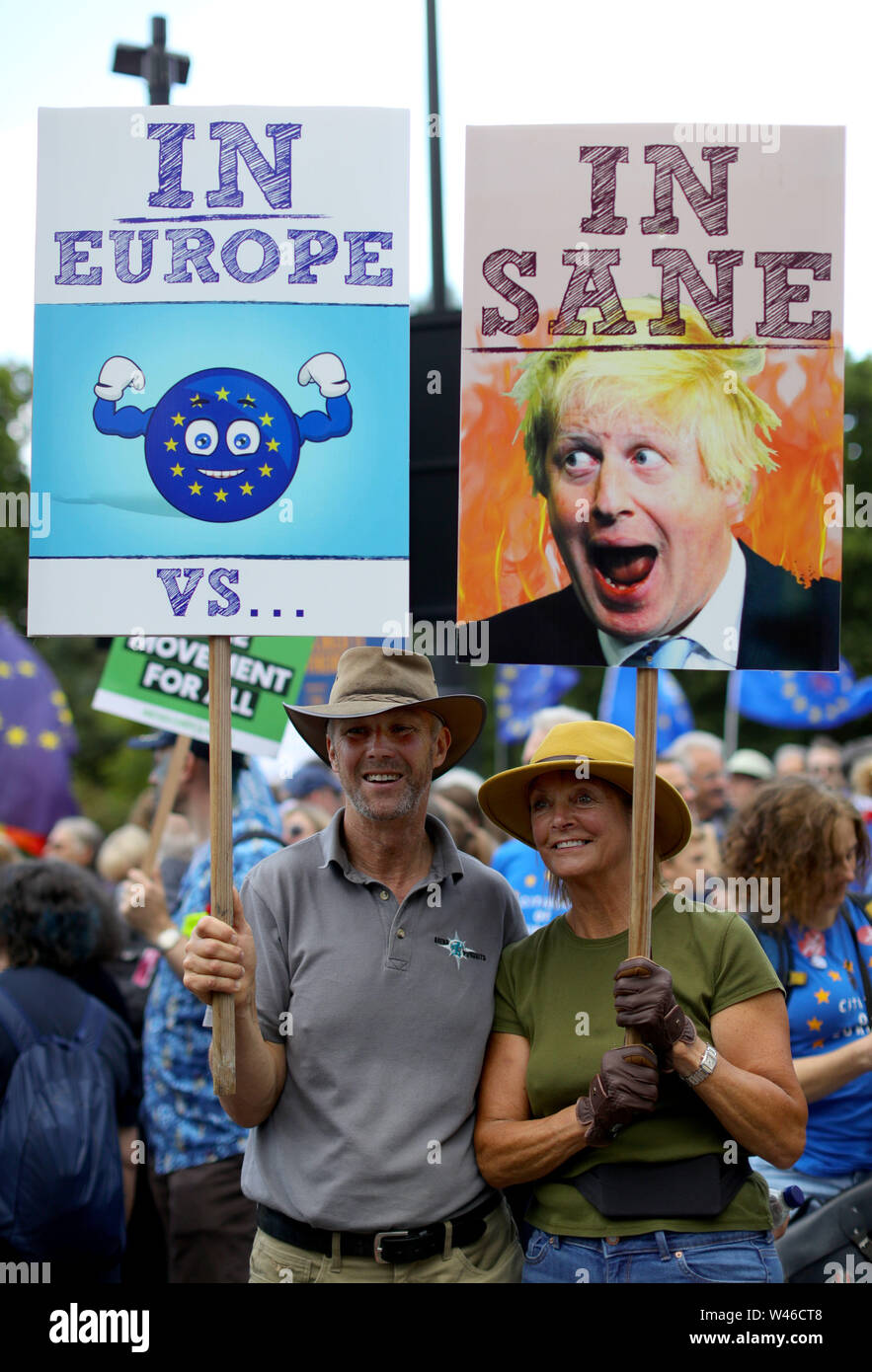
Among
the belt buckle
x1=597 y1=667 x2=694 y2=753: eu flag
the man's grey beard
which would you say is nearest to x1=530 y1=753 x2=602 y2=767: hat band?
the man's grey beard

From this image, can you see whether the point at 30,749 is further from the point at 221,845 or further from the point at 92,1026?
the point at 221,845

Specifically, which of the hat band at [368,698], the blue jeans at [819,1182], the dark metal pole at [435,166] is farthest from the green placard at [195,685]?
the blue jeans at [819,1182]

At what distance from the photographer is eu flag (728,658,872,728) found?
45.7 ft

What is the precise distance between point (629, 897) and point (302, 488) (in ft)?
3.98

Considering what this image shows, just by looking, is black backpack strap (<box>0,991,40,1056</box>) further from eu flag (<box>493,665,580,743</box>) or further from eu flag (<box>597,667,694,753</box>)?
eu flag (<box>493,665,580,743</box>)

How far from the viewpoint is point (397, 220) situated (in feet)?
10.6

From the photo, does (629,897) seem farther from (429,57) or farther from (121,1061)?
(429,57)

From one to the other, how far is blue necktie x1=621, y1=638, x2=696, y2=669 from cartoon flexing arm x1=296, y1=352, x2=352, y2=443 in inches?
33.9

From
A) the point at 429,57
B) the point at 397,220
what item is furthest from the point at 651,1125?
the point at 429,57

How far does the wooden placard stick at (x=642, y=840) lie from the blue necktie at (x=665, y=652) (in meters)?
0.25

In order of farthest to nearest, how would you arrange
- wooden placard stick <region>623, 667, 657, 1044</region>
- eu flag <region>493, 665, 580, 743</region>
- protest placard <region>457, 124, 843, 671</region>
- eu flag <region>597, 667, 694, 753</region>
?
eu flag <region>493, 665, 580, 743</region>, eu flag <region>597, 667, 694, 753</region>, protest placard <region>457, 124, 843, 671</region>, wooden placard stick <region>623, 667, 657, 1044</region>

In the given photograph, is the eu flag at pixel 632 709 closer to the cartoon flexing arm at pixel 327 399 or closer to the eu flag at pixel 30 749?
the eu flag at pixel 30 749

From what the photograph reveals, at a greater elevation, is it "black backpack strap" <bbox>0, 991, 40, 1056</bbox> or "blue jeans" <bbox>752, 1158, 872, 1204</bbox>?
"black backpack strap" <bbox>0, 991, 40, 1056</bbox>

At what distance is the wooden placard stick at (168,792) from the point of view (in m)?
5.39
